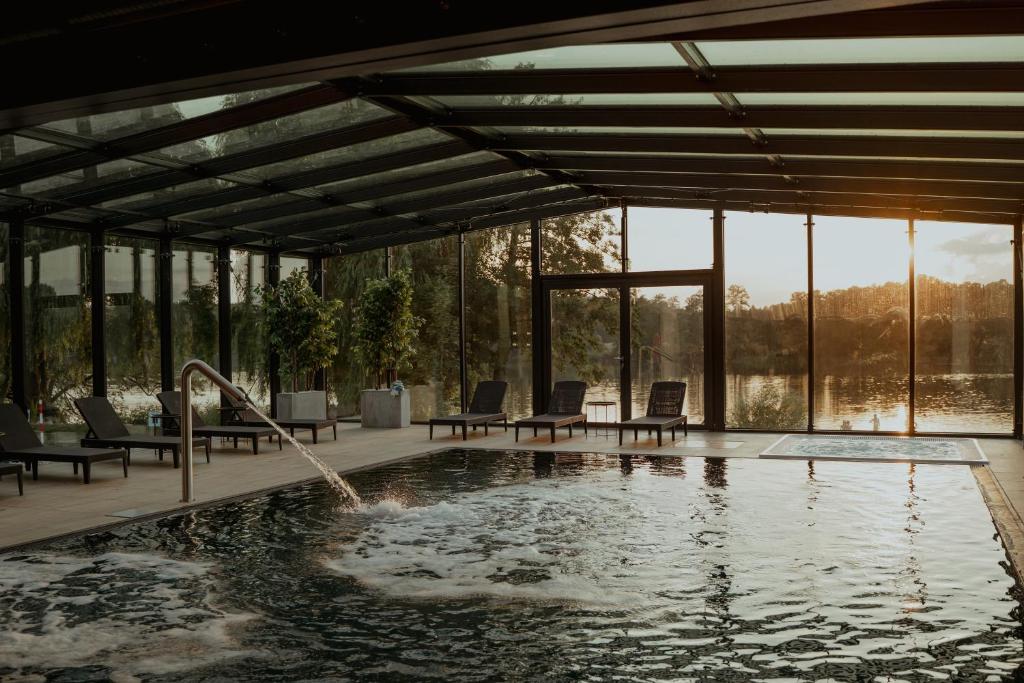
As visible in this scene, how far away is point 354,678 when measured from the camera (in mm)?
4289


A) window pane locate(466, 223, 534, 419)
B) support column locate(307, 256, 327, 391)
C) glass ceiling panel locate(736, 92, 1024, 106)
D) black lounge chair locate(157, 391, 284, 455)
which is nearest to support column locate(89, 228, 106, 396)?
black lounge chair locate(157, 391, 284, 455)

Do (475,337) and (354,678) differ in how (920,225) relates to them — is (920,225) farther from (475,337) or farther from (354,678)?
(354,678)

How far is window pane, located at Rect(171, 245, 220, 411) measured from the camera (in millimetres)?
14680

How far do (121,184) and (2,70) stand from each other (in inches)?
215

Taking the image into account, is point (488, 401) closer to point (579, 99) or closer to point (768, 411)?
point (768, 411)

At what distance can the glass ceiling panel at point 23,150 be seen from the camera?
898 centimetres

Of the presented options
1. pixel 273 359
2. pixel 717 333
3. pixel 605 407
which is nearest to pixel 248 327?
pixel 273 359

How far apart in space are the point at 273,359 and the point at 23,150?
25.8 feet

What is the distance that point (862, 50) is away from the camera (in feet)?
20.8

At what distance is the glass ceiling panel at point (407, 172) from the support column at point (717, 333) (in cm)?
499

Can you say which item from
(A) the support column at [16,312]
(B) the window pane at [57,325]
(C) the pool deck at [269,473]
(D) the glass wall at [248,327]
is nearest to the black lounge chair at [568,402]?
(C) the pool deck at [269,473]

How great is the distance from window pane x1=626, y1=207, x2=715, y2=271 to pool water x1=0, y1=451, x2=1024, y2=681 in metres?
6.90

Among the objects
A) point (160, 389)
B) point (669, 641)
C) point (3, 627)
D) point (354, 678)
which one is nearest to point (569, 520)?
point (669, 641)

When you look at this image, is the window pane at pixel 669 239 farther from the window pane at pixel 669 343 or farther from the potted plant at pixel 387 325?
the potted plant at pixel 387 325
